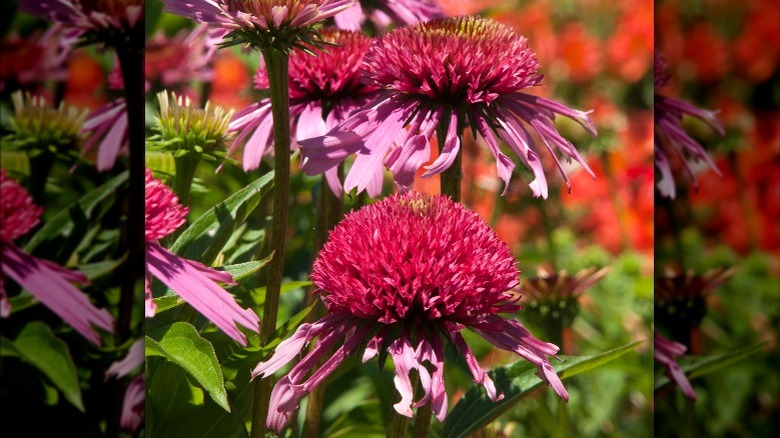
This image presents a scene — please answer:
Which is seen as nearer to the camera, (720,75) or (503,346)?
(503,346)

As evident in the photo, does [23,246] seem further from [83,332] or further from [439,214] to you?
[439,214]

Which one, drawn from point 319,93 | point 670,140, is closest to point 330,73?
point 319,93

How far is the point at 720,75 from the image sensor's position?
1181 mm

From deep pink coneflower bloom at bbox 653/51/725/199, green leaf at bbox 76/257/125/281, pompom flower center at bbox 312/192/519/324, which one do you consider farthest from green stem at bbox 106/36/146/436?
deep pink coneflower bloom at bbox 653/51/725/199

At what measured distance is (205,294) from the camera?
1.41 feet

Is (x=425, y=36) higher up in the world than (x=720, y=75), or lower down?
higher up

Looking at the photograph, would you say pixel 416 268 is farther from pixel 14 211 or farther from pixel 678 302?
pixel 678 302

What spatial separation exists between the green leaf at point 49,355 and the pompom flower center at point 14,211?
46mm

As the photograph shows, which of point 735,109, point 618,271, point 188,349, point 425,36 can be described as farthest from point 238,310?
point 735,109

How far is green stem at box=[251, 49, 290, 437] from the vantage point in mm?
426

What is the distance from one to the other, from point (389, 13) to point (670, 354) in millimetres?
273

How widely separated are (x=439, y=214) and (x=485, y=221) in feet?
0.11

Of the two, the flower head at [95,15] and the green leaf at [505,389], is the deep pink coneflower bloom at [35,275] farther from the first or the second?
the green leaf at [505,389]

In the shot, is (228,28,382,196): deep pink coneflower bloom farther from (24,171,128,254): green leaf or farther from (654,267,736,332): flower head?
(654,267,736,332): flower head
